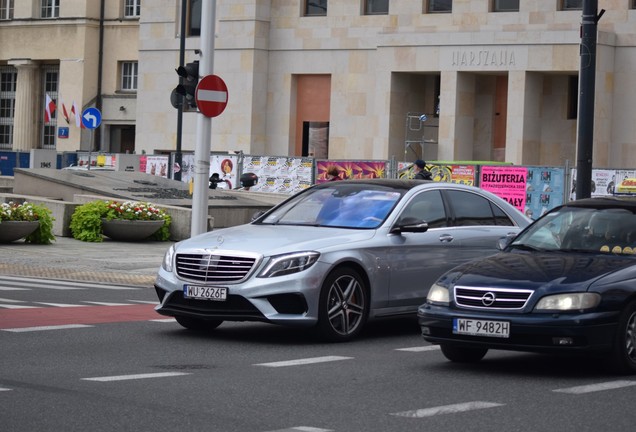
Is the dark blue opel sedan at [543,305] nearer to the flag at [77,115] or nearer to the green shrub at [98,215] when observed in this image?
the green shrub at [98,215]

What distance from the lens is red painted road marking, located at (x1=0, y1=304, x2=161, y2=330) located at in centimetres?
1400

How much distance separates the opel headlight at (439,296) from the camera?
1131 cm

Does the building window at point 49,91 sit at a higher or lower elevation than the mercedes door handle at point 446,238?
higher

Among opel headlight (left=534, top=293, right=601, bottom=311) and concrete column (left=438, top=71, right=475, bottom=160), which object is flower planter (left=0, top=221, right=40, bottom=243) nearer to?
opel headlight (left=534, top=293, right=601, bottom=311)

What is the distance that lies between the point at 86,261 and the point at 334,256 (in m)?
10.4

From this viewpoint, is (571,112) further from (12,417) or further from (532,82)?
(12,417)

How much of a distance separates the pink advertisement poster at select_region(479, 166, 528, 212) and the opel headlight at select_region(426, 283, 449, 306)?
85.2ft

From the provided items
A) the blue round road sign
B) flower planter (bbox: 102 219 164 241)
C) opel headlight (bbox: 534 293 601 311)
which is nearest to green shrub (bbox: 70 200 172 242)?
flower planter (bbox: 102 219 164 241)

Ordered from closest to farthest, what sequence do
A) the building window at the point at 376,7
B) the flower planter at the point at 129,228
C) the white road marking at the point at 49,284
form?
the white road marking at the point at 49,284
the flower planter at the point at 129,228
the building window at the point at 376,7

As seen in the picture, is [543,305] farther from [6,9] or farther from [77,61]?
[6,9]

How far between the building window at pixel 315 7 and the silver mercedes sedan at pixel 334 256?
135 feet

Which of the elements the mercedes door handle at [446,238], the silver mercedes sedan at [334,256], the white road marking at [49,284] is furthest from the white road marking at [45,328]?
the white road marking at [49,284]

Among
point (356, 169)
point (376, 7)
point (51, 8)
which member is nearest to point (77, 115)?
point (51, 8)

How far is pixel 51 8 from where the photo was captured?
73812mm
